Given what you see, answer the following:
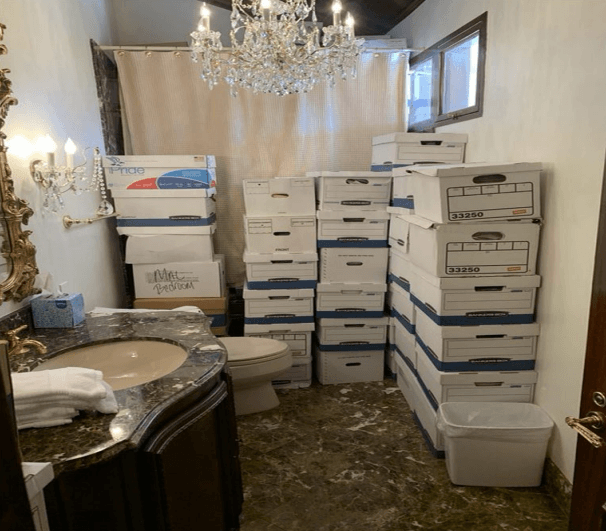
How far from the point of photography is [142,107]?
9.66 ft

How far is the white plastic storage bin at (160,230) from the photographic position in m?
2.76

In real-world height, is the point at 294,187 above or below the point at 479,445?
above

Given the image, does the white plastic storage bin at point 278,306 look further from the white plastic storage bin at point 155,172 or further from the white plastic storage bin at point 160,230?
the white plastic storage bin at point 155,172

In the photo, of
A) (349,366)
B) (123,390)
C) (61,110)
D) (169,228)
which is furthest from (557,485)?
(61,110)

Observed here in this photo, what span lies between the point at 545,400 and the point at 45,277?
2175 millimetres

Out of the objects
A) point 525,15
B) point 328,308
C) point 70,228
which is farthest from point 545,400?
point 70,228

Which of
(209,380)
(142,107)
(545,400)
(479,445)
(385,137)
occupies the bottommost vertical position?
(479,445)

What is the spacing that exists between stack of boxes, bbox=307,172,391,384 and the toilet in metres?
0.39

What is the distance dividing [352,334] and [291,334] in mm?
391

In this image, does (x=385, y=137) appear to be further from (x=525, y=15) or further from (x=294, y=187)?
(x=525, y=15)

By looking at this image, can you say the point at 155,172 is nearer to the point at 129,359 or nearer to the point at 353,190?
the point at 353,190

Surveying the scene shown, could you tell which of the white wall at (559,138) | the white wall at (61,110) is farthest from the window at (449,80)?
the white wall at (61,110)

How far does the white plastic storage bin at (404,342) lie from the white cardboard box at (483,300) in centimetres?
46

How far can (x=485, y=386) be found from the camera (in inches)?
80.0
